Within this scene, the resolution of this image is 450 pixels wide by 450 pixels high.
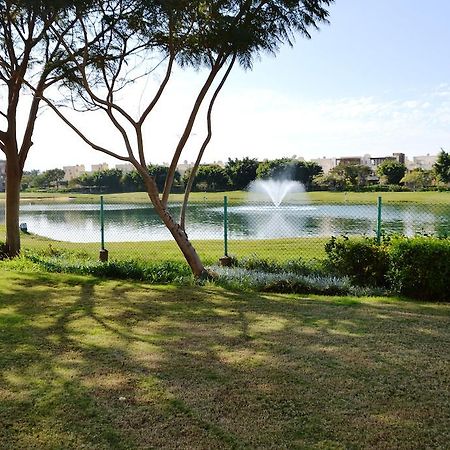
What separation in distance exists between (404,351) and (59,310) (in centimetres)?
375

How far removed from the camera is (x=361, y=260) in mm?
8180

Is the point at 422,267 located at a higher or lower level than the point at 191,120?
lower

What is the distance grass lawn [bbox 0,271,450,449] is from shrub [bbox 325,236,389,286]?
1.56 m

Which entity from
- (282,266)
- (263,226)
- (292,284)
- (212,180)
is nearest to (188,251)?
(282,266)

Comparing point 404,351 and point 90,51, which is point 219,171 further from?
point 404,351

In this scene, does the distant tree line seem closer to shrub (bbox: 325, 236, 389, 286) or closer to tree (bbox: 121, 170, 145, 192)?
tree (bbox: 121, 170, 145, 192)

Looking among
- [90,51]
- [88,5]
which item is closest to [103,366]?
[88,5]

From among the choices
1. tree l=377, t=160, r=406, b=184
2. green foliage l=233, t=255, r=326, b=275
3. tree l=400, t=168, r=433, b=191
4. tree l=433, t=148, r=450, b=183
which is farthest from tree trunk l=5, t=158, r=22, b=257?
tree l=377, t=160, r=406, b=184

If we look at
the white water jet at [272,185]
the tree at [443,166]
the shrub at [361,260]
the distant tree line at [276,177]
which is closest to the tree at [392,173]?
the distant tree line at [276,177]

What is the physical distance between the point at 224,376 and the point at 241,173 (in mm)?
71951

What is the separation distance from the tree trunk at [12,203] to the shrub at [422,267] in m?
7.85

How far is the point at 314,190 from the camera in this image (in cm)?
7062

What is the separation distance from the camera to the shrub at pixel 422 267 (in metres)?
6.93

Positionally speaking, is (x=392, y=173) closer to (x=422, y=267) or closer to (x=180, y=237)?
(x=180, y=237)
